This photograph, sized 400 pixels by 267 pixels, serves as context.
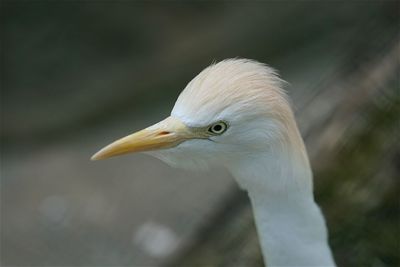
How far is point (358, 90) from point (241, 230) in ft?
4.03

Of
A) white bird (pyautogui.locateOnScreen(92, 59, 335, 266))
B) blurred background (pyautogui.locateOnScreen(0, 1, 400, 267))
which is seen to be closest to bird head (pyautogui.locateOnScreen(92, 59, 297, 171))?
white bird (pyautogui.locateOnScreen(92, 59, 335, 266))

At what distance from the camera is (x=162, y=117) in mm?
5293

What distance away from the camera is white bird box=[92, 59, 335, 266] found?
200 centimetres

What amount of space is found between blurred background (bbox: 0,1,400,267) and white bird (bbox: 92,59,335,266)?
1.79 m

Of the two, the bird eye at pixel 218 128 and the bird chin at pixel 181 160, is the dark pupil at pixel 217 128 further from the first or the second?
the bird chin at pixel 181 160

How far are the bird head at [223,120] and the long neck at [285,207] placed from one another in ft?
0.22

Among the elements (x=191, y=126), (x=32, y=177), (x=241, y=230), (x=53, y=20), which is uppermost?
(x=53, y=20)

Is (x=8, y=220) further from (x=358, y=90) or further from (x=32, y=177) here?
(x=358, y=90)

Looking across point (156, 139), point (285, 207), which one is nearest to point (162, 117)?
point (285, 207)

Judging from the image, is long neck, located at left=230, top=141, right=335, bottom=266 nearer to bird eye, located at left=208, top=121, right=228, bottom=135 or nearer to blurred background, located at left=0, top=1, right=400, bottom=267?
bird eye, located at left=208, top=121, right=228, bottom=135

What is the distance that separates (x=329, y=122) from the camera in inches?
171

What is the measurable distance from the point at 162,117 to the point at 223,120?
3322 millimetres

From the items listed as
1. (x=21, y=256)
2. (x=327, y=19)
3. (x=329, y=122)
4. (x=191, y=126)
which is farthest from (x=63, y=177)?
(x=191, y=126)

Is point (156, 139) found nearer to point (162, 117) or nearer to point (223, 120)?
point (223, 120)
